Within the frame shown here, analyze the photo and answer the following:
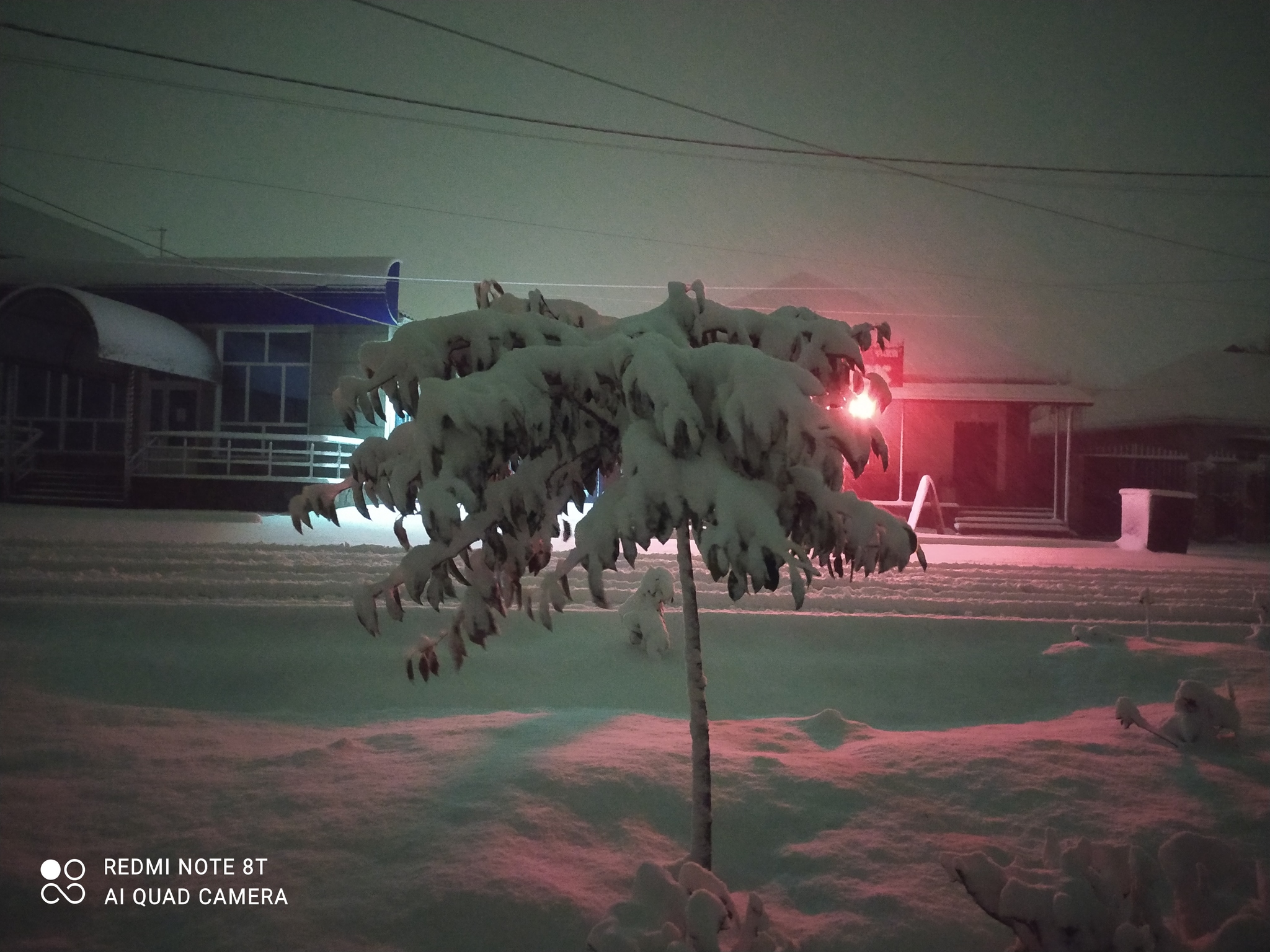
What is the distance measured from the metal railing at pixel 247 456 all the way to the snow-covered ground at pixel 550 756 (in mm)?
7932

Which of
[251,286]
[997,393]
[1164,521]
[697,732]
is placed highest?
[251,286]

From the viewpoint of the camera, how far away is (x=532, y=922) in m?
2.82

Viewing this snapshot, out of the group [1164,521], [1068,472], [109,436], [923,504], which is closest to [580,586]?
[923,504]

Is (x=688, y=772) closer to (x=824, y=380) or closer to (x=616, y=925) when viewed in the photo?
(x=616, y=925)

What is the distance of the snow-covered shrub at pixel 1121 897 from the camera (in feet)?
7.77

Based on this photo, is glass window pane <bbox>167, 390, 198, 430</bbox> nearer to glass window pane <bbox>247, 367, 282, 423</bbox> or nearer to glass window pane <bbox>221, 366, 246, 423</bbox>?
glass window pane <bbox>221, 366, 246, 423</bbox>

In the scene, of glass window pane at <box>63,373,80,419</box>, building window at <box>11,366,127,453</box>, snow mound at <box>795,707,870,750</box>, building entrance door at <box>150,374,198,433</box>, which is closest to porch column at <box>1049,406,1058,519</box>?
snow mound at <box>795,707,870,750</box>

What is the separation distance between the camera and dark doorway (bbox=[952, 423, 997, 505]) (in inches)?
844

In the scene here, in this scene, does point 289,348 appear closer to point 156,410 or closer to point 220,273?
point 220,273

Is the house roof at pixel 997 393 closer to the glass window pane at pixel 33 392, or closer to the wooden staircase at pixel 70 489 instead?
the wooden staircase at pixel 70 489

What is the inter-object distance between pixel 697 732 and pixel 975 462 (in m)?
20.9

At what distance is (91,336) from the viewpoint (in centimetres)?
1822

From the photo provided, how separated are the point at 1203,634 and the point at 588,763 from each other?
679 centimetres

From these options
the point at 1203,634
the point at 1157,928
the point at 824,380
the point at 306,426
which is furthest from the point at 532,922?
the point at 306,426
